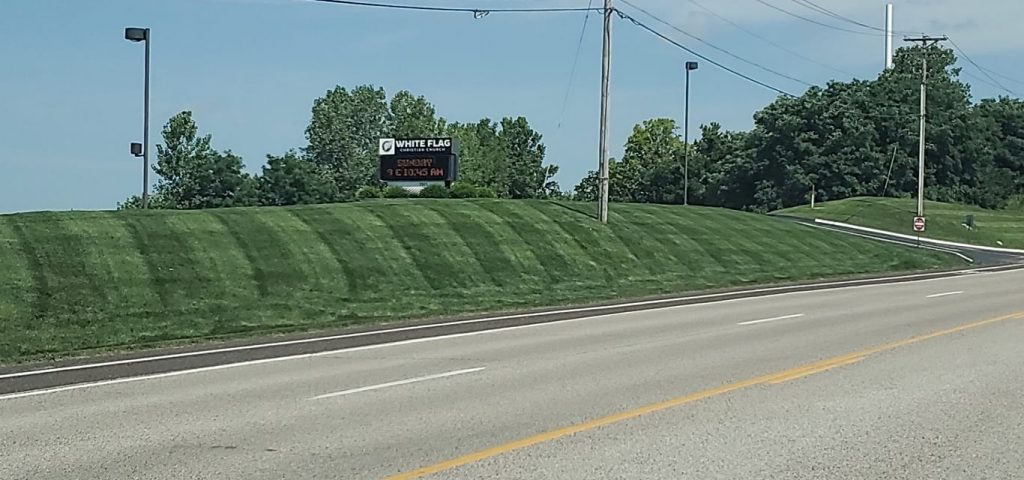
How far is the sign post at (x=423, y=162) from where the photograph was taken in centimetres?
5638

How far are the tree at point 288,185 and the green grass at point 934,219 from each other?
33.4 m

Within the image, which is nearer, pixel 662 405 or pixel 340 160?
pixel 662 405

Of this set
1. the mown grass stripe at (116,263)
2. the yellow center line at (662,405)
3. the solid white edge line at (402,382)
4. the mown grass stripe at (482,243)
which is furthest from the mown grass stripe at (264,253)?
the yellow center line at (662,405)

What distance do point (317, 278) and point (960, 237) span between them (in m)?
50.6

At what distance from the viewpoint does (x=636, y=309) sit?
24359mm

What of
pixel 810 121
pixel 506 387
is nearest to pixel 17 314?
pixel 506 387

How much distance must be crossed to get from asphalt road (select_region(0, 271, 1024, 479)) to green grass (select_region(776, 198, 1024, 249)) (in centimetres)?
5309

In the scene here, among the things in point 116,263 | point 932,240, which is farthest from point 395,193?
point 932,240

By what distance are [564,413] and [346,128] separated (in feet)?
316

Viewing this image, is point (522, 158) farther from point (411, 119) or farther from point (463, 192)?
point (463, 192)

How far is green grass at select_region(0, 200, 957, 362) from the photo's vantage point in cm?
2045

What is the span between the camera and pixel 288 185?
259ft

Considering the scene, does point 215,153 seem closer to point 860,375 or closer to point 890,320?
point 890,320

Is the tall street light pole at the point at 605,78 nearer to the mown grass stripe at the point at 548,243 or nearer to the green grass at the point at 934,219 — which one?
the mown grass stripe at the point at 548,243
